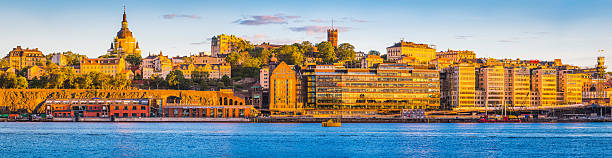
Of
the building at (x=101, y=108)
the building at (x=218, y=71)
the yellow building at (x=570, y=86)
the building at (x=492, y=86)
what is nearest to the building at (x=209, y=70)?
the building at (x=218, y=71)

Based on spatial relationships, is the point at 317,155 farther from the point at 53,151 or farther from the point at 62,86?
the point at 62,86

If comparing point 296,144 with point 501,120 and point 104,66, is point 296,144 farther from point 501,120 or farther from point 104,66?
point 104,66

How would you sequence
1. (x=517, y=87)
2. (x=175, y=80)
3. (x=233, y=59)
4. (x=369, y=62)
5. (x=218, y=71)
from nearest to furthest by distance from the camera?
(x=517, y=87) < (x=369, y=62) < (x=175, y=80) < (x=218, y=71) < (x=233, y=59)

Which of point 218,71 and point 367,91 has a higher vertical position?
point 218,71

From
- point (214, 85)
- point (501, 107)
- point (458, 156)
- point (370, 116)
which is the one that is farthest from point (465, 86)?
point (458, 156)

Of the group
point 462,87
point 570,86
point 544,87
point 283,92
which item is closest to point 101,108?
point 283,92

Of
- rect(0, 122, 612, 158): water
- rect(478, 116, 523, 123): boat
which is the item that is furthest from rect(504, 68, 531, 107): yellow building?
rect(0, 122, 612, 158): water

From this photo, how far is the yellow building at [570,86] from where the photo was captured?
6506 inches

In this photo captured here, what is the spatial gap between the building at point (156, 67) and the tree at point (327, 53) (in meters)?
32.7

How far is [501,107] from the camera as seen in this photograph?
151 metres

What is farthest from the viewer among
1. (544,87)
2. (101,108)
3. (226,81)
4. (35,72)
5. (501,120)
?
(35,72)

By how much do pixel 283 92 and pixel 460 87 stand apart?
103 ft

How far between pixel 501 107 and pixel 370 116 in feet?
87.4

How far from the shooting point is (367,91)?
142625 millimetres
